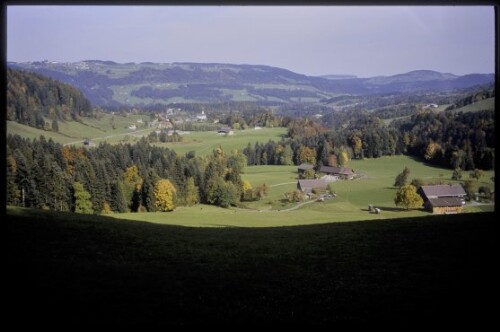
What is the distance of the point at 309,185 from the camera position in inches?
400

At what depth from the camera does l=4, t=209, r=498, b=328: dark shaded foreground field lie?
635 centimetres

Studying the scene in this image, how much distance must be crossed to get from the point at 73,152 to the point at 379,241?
724 cm

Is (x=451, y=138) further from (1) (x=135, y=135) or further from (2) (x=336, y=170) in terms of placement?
(1) (x=135, y=135)

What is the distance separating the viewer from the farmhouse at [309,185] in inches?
396

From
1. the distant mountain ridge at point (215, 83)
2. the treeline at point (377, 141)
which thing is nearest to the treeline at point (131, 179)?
the treeline at point (377, 141)

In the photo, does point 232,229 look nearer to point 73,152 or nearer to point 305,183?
point 305,183

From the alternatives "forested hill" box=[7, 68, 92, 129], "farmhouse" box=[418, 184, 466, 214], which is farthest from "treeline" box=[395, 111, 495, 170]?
"forested hill" box=[7, 68, 92, 129]

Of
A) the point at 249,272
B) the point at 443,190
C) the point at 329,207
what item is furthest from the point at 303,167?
the point at 249,272

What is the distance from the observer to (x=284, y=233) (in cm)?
913

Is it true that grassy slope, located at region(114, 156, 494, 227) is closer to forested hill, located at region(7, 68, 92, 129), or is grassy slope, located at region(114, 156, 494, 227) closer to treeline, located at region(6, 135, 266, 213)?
treeline, located at region(6, 135, 266, 213)

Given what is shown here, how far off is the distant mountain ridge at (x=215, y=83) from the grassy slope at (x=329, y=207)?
7.18ft

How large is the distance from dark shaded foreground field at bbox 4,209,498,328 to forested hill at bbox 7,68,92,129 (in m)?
2.15

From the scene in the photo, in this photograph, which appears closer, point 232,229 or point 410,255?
point 410,255

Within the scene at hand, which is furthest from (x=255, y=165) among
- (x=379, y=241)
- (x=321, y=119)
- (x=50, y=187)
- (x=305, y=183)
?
(x=50, y=187)
